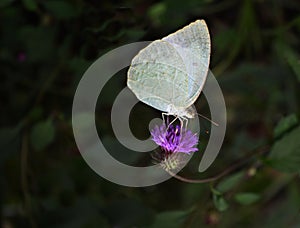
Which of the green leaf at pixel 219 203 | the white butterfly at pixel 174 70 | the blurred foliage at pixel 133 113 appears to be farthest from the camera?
the blurred foliage at pixel 133 113

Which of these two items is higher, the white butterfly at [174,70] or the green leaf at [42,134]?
the white butterfly at [174,70]

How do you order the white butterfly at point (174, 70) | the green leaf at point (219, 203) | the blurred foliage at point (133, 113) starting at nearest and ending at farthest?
the white butterfly at point (174, 70)
the green leaf at point (219, 203)
the blurred foliage at point (133, 113)

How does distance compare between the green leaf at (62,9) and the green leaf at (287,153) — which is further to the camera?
the green leaf at (62,9)

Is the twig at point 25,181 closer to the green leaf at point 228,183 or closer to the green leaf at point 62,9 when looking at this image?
the green leaf at point 62,9

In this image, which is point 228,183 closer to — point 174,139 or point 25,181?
point 174,139

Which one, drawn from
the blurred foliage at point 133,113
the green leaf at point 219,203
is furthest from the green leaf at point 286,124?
the green leaf at point 219,203

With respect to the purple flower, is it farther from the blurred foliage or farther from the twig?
the twig

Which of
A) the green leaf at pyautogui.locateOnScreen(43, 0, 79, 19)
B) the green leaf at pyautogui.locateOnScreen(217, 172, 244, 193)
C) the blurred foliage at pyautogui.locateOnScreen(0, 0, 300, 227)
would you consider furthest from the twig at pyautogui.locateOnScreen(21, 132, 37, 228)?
the green leaf at pyautogui.locateOnScreen(217, 172, 244, 193)
